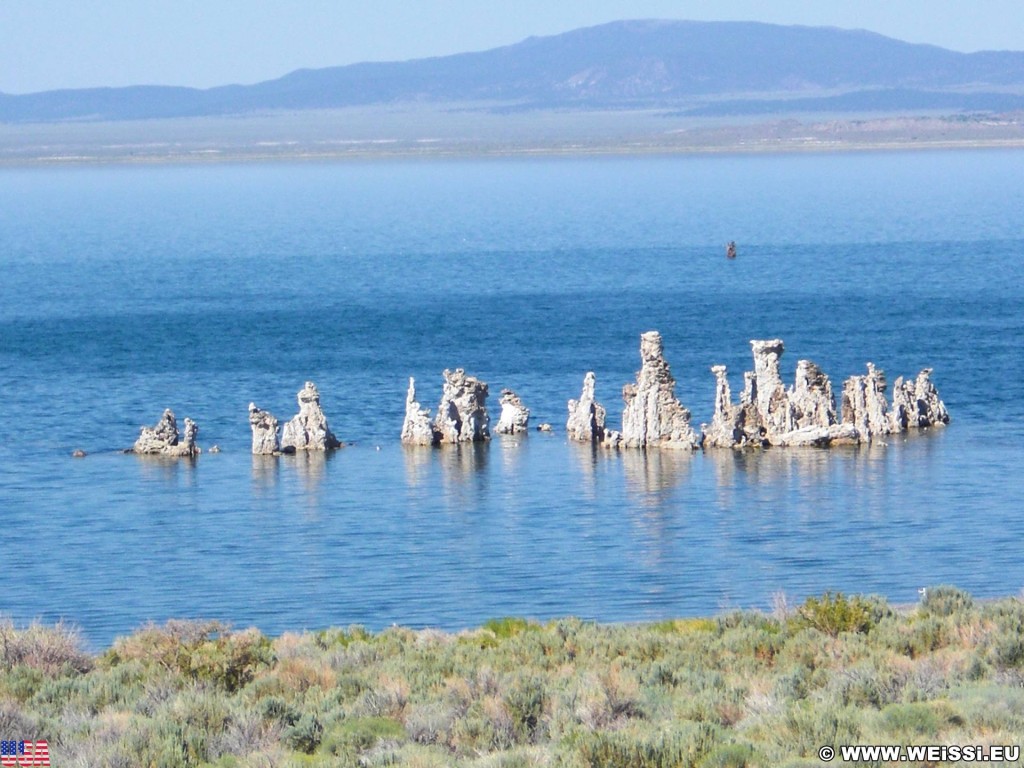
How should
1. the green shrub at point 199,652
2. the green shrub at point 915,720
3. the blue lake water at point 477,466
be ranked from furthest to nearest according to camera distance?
the blue lake water at point 477,466, the green shrub at point 199,652, the green shrub at point 915,720

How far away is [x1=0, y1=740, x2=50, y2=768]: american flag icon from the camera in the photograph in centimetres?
2177

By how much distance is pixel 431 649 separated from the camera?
29703 mm

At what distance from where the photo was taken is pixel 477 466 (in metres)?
66.6

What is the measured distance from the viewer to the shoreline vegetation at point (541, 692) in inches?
829

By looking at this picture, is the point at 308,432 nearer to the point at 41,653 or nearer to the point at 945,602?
the point at 945,602

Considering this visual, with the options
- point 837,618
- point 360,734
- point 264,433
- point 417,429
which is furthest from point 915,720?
point 417,429

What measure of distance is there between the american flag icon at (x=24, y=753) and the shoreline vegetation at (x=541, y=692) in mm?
288

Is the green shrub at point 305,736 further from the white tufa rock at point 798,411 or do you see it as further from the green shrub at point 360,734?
the white tufa rock at point 798,411

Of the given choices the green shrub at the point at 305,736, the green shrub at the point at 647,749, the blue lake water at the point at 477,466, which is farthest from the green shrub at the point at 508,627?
the green shrub at the point at 647,749

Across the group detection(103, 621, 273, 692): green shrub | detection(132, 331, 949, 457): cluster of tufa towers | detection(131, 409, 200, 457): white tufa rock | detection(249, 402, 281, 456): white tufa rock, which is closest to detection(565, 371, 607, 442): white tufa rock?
detection(132, 331, 949, 457): cluster of tufa towers

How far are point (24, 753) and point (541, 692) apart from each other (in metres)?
6.48

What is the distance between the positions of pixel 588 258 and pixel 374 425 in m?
82.6

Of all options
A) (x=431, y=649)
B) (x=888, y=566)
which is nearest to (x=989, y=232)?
(x=888, y=566)

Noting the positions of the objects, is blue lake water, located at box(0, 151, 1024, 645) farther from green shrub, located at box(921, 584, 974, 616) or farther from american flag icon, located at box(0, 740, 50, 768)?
american flag icon, located at box(0, 740, 50, 768)
